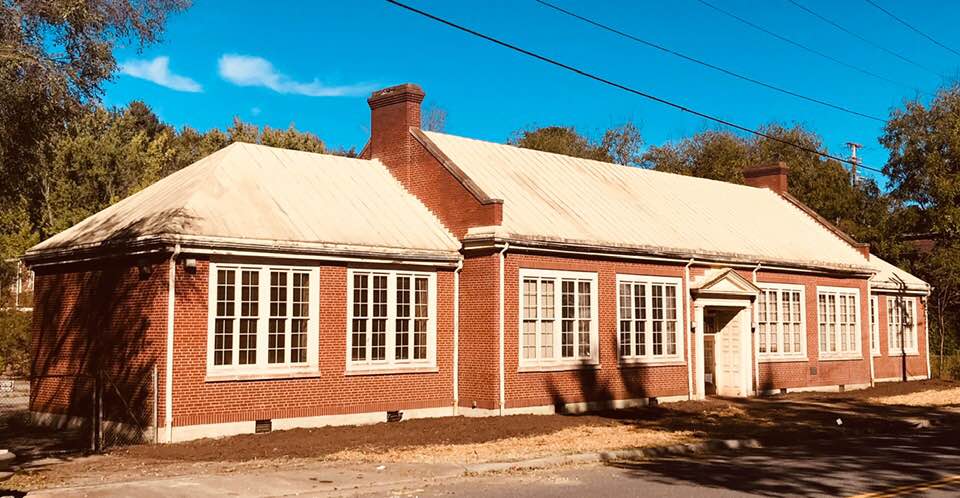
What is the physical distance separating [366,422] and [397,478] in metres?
7.64

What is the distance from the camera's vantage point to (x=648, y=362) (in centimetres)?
2536

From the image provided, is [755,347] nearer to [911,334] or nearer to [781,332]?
[781,332]

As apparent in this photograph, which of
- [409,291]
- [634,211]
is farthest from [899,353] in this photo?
[409,291]

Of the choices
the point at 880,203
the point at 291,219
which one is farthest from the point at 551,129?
the point at 291,219

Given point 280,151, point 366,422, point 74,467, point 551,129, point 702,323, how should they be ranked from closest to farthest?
point 74,467 < point 366,422 < point 280,151 < point 702,323 < point 551,129

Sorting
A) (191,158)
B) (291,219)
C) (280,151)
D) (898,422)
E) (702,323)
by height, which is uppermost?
(191,158)

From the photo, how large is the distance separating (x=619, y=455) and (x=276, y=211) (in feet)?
30.7

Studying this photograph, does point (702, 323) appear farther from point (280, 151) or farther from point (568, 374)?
point (280, 151)

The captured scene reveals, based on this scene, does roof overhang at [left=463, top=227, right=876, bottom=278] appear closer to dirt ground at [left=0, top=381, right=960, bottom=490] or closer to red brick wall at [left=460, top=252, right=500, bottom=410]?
red brick wall at [left=460, top=252, right=500, bottom=410]

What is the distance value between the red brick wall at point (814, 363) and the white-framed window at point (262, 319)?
14.7 m

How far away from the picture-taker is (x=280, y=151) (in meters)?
24.4

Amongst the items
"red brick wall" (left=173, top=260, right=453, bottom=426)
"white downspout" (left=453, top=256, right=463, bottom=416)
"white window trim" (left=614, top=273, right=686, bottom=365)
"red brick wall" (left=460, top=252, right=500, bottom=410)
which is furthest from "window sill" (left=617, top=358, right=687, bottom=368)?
"red brick wall" (left=173, top=260, right=453, bottom=426)

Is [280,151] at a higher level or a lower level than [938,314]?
higher

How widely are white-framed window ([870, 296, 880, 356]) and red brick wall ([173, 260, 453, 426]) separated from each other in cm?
1975
